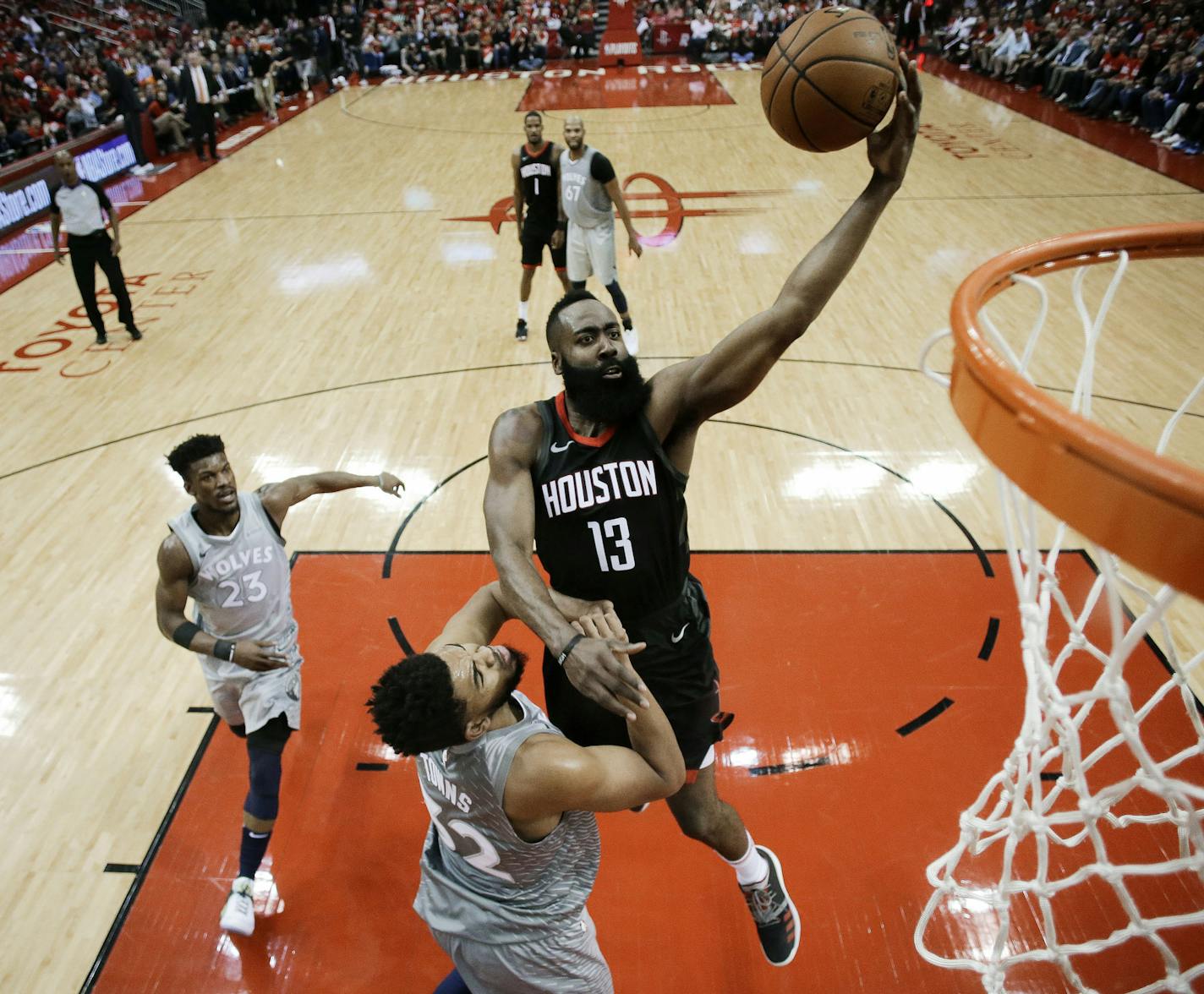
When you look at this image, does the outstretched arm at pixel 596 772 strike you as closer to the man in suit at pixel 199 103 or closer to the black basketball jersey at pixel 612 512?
the black basketball jersey at pixel 612 512

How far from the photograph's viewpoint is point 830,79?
8.27 ft

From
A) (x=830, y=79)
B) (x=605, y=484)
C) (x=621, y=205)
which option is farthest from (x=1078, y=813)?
(x=621, y=205)

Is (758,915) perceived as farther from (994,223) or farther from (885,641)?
(994,223)

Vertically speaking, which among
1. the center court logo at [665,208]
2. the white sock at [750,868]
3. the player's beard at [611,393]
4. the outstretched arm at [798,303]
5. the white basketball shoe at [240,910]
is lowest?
the center court logo at [665,208]

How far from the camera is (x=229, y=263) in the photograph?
993cm

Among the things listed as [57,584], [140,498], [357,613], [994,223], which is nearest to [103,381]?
[140,498]

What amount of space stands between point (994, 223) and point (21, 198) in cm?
1205

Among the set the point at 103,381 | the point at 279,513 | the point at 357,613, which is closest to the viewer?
the point at 279,513

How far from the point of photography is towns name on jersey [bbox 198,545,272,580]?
324 centimetres

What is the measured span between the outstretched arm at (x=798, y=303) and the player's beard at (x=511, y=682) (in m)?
0.86

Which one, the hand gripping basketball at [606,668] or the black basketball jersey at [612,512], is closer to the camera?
the hand gripping basketball at [606,668]

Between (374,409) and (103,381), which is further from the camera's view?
(103,381)

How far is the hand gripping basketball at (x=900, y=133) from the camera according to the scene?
219cm

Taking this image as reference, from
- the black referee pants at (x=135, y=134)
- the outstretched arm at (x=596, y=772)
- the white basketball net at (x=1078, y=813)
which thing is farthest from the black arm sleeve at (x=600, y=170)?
the black referee pants at (x=135, y=134)
